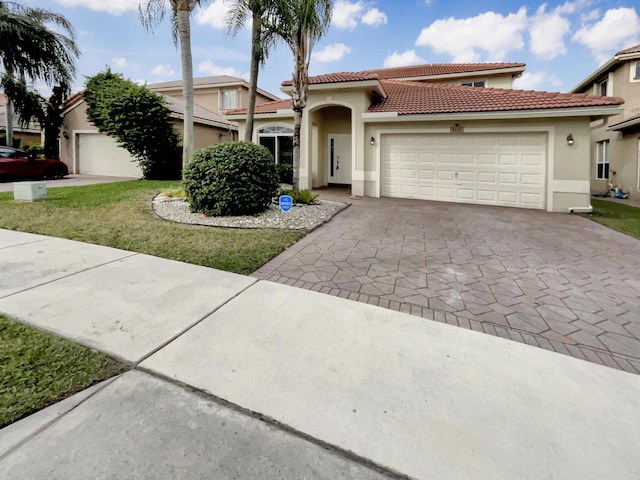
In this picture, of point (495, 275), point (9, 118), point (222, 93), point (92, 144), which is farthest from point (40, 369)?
point (222, 93)

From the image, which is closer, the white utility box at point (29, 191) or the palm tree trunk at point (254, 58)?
the white utility box at point (29, 191)

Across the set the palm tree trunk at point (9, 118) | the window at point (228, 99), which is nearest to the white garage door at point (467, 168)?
the window at point (228, 99)

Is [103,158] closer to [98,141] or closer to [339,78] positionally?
[98,141]

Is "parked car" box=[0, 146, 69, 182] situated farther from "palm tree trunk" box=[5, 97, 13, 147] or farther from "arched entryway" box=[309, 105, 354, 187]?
"arched entryway" box=[309, 105, 354, 187]

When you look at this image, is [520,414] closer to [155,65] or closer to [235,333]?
[235,333]

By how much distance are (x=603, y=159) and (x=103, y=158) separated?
27.2 meters

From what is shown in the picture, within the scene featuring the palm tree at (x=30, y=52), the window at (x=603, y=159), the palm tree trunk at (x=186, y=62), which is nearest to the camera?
the palm tree trunk at (x=186, y=62)

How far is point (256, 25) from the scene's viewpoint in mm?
11867

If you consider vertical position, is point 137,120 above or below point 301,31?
below

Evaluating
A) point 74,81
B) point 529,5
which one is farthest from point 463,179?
point 74,81

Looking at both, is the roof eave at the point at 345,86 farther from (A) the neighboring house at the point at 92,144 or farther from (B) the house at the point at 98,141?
(A) the neighboring house at the point at 92,144

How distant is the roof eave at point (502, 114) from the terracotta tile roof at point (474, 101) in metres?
0.11

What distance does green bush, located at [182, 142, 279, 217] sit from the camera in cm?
811

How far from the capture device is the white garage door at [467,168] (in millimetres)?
11609
